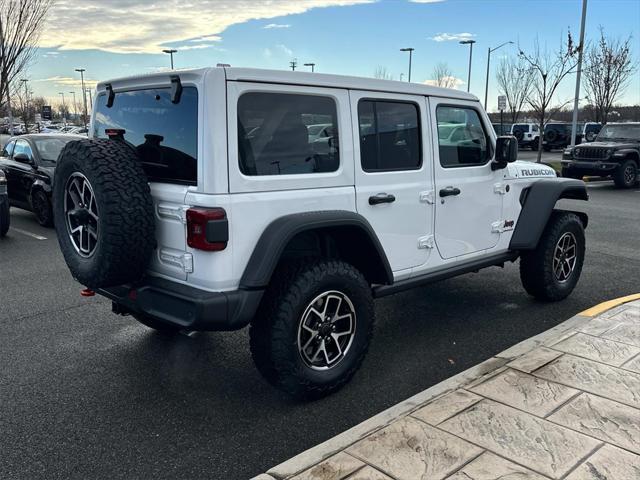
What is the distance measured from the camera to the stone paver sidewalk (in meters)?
2.69

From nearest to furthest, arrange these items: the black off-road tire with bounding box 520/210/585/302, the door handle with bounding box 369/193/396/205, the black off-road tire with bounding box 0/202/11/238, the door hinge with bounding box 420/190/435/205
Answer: the door handle with bounding box 369/193/396/205, the door hinge with bounding box 420/190/435/205, the black off-road tire with bounding box 520/210/585/302, the black off-road tire with bounding box 0/202/11/238

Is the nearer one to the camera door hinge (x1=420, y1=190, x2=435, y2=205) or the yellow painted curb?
door hinge (x1=420, y1=190, x2=435, y2=205)

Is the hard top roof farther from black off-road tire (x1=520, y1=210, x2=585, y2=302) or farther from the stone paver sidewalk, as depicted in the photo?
the stone paver sidewalk

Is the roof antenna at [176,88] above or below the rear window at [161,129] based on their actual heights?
above

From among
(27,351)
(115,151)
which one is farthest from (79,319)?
(115,151)

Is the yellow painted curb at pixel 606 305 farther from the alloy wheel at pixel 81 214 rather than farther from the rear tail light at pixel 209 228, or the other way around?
the alloy wheel at pixel 81 214

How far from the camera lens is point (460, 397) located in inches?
133

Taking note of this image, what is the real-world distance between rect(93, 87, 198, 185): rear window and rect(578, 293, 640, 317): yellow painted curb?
355 centimetres

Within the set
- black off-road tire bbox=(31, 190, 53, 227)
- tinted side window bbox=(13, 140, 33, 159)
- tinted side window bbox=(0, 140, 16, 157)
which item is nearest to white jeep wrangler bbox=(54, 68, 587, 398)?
black off-road tire bbox=(31, 190, 53, 227)

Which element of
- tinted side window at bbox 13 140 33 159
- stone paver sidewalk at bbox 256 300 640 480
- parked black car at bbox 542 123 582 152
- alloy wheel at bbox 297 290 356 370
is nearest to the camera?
stone paver sidewalk at bbox 256 300 640 480

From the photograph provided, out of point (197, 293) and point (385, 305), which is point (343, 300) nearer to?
point (197, 293)

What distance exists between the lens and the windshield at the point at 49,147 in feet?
32.8

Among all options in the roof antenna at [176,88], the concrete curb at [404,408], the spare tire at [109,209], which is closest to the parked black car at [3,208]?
the spare tire at [109,209]

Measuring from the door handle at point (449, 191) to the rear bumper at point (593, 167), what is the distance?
1338cm
